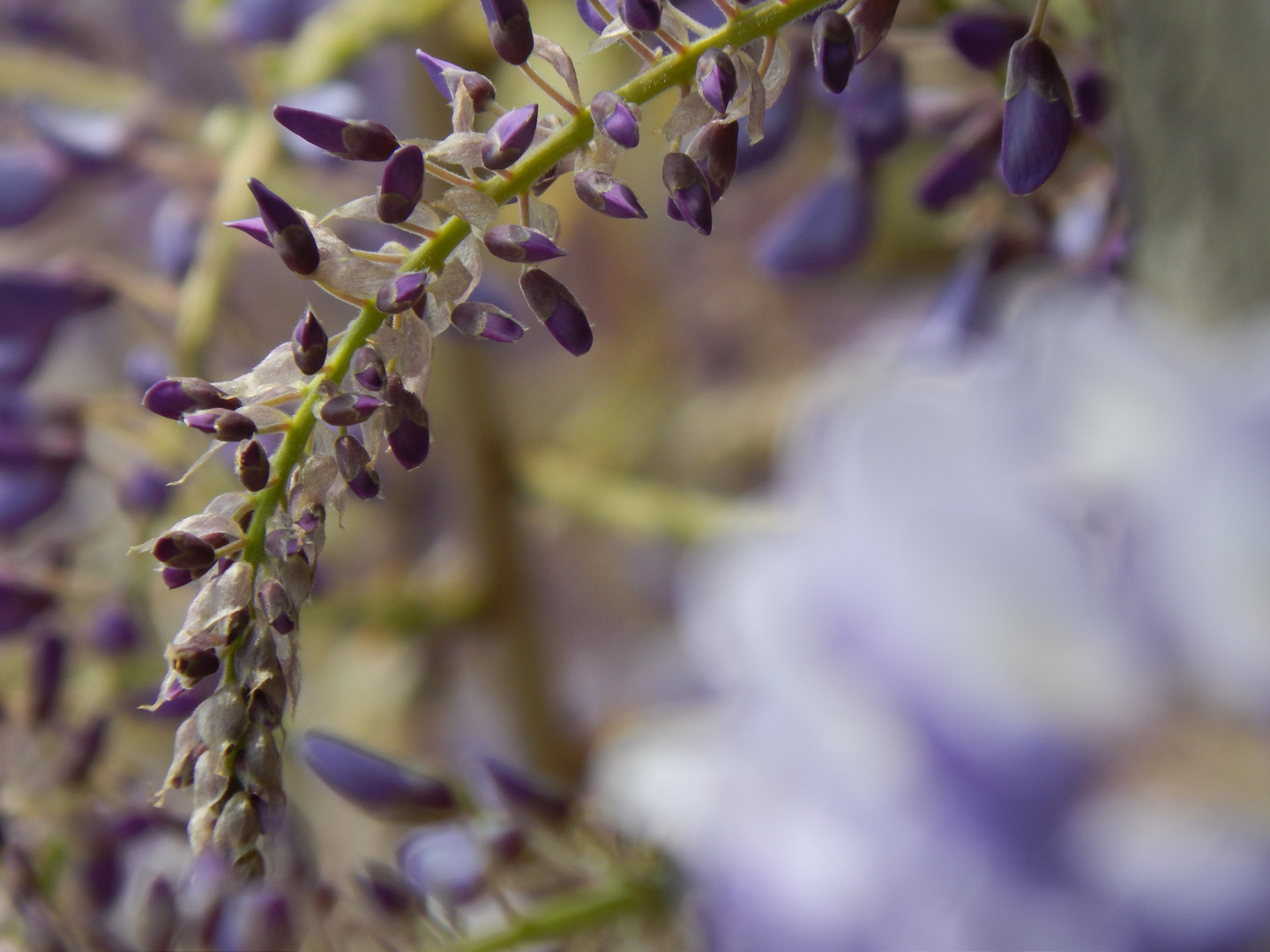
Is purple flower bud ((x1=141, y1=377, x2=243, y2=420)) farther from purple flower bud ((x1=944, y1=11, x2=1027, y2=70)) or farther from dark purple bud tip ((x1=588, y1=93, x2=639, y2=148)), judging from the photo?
purple flower bud ((x1=944, y1=11, x2=1027, y2=70))

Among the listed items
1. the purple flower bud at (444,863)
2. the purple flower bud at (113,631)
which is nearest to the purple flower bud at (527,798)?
the purple flower bud at (444,863)

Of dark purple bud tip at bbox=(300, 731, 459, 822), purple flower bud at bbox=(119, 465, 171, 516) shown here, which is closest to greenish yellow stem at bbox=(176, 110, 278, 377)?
purple flower bud at bbox=(119, 465, 171, 516)

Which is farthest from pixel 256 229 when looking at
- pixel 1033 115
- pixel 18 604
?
pixel 18 604

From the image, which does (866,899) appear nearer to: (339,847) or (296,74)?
(296,74)

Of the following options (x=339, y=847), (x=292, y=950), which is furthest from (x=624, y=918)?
(x=339, y=847)

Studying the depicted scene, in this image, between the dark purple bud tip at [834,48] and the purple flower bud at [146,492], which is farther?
the purple flower bud at [146,492]

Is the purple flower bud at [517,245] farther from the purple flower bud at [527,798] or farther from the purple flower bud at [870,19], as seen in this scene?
the purple flower bud at [527,798]

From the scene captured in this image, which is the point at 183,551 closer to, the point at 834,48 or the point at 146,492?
the point at 834,48
